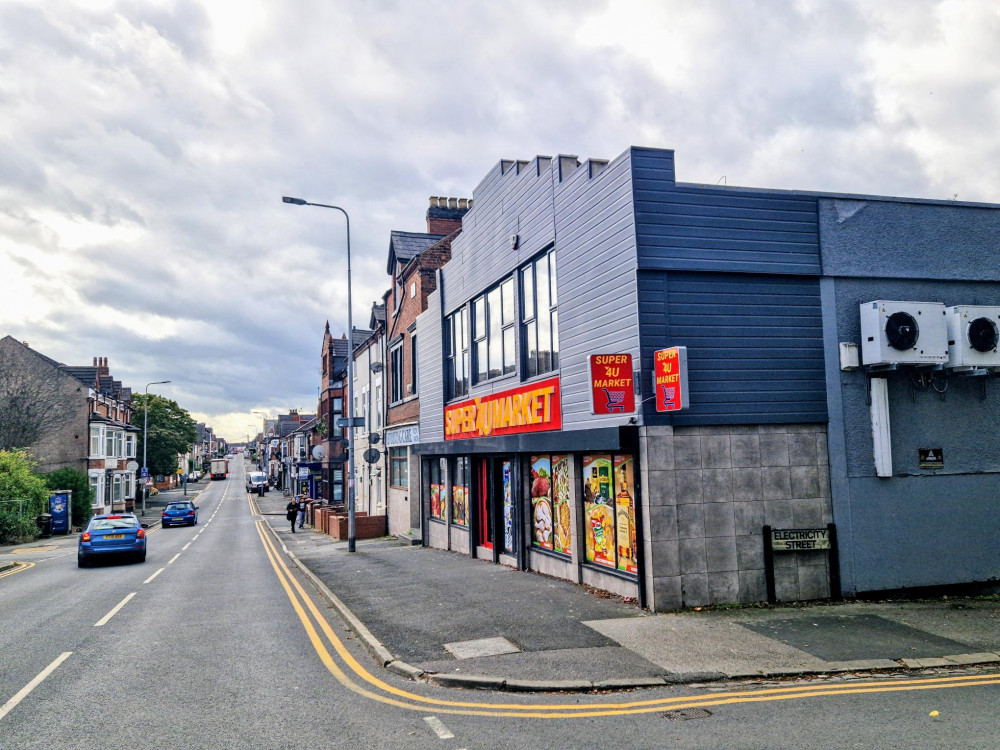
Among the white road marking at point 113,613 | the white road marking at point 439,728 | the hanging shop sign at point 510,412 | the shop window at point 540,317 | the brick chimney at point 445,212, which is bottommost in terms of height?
the white road marking at point 113,613

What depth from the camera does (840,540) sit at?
1177 cm

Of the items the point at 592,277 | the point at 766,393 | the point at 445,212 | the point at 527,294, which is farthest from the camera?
the point at 445,212

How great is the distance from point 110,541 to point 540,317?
1549 centimetres

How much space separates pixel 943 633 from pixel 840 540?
8.14 feet

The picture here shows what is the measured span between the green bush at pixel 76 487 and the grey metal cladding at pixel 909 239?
4463 centimetres

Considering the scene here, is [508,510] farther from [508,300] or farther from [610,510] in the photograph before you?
[508,300]

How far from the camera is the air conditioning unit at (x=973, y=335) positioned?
1216 centimetres

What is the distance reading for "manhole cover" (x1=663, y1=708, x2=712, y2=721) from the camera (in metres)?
6.61

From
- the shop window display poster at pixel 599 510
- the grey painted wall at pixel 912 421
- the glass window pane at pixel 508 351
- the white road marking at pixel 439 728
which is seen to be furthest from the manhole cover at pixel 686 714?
the glass window pane at pixel 508 351

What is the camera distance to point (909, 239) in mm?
12695

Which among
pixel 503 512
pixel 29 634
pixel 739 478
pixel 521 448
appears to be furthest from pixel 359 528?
pixel 739 478

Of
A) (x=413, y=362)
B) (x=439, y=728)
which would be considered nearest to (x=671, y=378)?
(x=439, y=728)

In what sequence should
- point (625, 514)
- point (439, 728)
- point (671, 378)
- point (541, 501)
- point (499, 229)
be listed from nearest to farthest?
point (439, 728)
point (671, 378)
point (625, 514)
point (541, 501)
point (499, 229)

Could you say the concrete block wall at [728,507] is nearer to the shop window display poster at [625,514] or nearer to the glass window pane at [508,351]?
the shop window display poster at [625,514]
